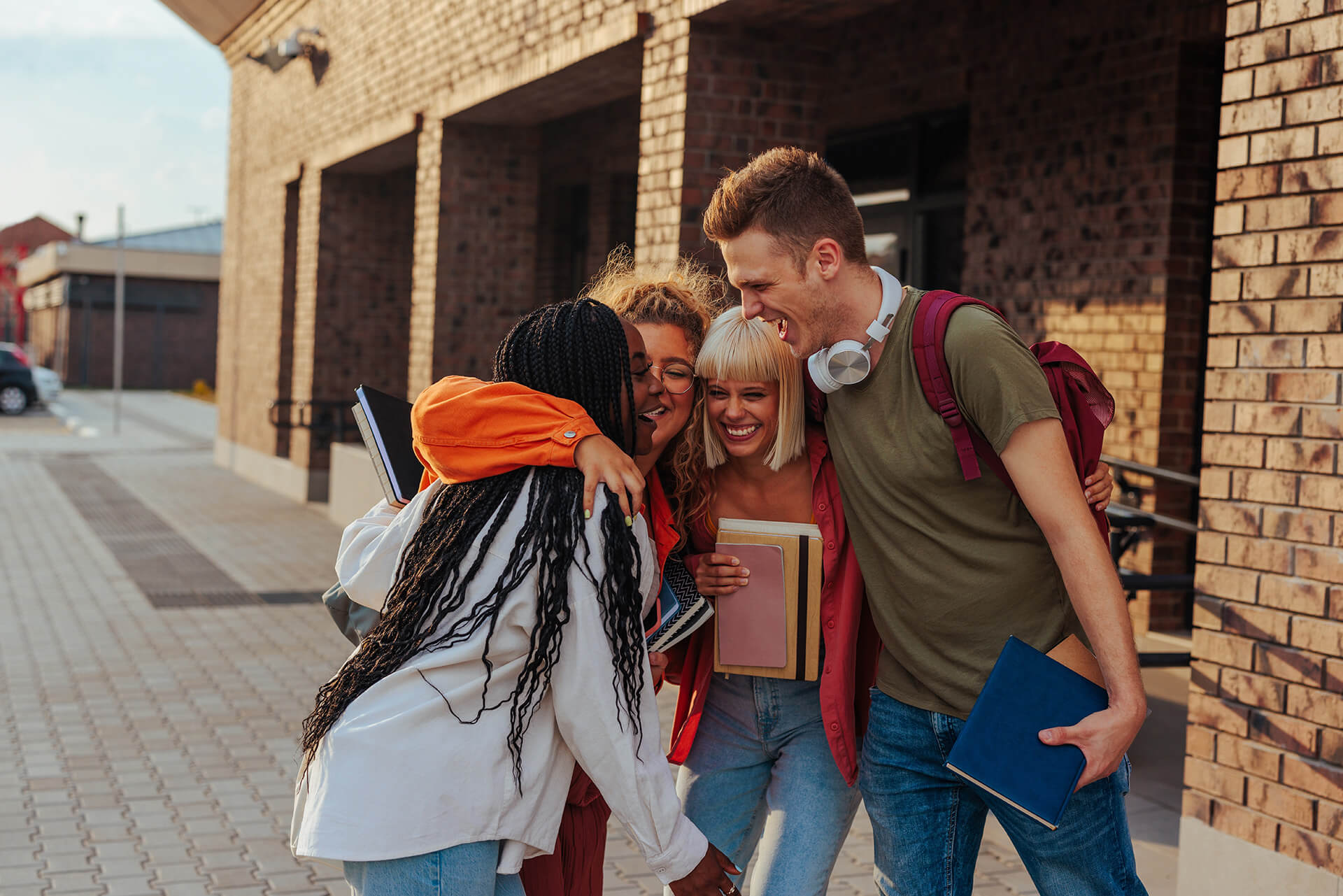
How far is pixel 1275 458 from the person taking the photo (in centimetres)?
356

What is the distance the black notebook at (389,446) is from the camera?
2.70 m

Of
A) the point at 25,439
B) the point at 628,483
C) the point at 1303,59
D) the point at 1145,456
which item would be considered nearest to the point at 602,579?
the point at 628,483

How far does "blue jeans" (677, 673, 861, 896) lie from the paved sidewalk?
1.61 meters

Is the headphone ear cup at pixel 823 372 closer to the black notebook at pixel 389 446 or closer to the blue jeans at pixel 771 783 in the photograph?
the blue jeans at pixel 771 783

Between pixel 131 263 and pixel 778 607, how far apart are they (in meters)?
50.8

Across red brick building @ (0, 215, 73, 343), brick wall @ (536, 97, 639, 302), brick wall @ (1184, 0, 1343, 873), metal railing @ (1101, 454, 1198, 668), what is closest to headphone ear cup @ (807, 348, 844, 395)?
brick wall @ (1184, 0, 1343, 873)

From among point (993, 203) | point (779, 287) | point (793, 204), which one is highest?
point (993, 203)

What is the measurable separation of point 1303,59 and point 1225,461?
111cm

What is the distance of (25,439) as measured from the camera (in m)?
25.4

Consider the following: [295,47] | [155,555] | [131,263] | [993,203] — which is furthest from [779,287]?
[131,263]

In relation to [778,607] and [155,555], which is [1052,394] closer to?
[778,607]

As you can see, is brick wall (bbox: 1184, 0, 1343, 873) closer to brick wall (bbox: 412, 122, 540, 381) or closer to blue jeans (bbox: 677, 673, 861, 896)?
blue jeans (bbox: 677, 673, 861, 896)

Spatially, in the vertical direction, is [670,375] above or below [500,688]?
above

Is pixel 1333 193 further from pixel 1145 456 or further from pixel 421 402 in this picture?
pixel 1145 456
